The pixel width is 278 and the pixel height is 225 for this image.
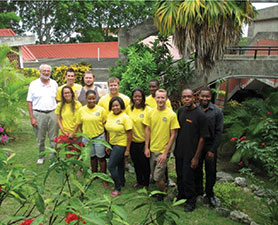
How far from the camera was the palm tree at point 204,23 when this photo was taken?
Result: 6.24 meters

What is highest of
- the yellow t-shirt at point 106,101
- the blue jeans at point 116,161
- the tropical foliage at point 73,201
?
the yellow t-shirt at point 106,101

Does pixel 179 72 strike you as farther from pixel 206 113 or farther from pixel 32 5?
pixel 32 5

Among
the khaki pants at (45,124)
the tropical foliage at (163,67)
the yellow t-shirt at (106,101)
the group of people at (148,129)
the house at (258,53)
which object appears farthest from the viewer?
the house at (258,53)

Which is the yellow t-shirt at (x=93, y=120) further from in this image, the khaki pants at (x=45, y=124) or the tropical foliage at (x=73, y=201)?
the tropical foliage at (x=73, y=201)

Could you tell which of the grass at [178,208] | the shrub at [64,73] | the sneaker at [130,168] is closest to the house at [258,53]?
the shrub at [64,73]

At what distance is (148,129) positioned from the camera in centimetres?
444

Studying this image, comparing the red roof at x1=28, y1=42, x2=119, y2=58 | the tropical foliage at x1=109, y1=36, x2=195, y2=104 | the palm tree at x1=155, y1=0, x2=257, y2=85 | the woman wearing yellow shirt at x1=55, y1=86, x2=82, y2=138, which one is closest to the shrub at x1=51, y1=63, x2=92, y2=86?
the tropical foliage at x1=109, y1=36, x2=195, y2=104

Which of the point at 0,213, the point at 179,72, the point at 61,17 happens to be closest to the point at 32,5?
the point at 61,17

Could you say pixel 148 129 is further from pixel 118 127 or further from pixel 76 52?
pixel 76 52

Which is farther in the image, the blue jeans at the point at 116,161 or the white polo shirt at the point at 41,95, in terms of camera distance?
the white polo shirt at the point at 41,95

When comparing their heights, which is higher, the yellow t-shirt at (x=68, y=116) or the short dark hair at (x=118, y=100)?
the short dark hair at (x=118, y=100)

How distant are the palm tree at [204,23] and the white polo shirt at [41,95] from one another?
2888 millimetres

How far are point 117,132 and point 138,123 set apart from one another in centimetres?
35

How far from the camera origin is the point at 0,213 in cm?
402
